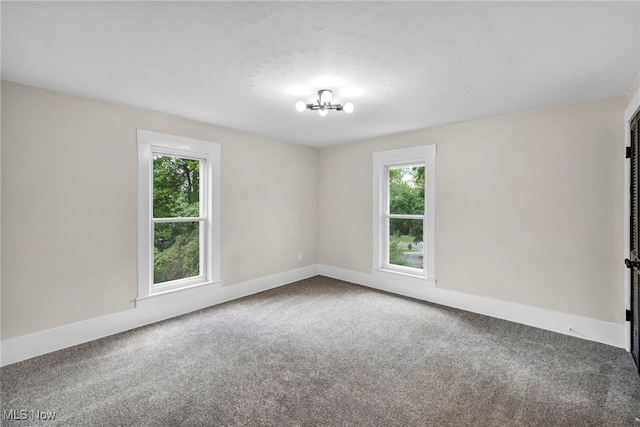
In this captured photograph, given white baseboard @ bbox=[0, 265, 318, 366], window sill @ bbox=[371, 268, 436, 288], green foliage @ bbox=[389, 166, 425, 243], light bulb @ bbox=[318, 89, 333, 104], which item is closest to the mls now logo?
white baseboard @ bbox=[0, 265, 318, 366]

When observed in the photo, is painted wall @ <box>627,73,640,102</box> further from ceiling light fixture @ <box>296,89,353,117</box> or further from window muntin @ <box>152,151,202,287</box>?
window muntin @ <box>152,151,202,287</box>

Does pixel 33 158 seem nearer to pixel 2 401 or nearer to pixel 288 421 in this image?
pixel 2 401

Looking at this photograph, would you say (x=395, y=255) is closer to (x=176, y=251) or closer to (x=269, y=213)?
(x=269, y=213)

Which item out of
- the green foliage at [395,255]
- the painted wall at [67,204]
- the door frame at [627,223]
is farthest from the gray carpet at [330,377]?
the green foliage at [395,255]

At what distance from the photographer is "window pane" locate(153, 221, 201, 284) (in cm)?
361

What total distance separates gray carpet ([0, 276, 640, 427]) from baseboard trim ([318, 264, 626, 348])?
122 mm

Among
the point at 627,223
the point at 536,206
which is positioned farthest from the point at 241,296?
the point at 627,223

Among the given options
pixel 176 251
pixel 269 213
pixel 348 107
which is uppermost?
pixel 348 107

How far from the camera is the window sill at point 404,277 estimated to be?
4185mm

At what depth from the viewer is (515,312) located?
11.3 feet

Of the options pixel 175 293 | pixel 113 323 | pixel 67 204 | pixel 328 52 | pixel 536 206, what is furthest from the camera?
pixel 175 293

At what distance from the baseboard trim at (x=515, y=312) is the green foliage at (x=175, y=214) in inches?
107

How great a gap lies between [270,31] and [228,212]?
2823 millimetres

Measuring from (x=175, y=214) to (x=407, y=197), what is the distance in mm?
3308
